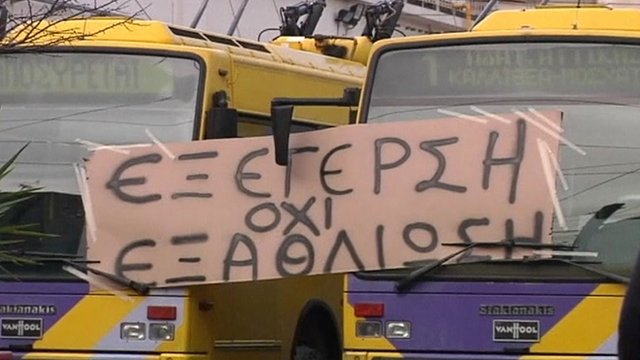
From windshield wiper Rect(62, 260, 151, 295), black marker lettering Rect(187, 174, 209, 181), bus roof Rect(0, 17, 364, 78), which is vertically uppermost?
bus roof Rect(0, 17, 364, 78)

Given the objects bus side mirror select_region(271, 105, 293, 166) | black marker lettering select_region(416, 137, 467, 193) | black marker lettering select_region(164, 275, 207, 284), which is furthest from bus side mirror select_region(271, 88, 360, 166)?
black marker lettering select_region(164, 275, 207, 284)

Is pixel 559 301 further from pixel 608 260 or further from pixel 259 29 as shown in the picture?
pixel 259 29

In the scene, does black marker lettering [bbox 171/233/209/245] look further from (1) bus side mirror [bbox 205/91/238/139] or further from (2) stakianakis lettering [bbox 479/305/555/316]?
(2) stakianakis lettering [bbox 479/305/555/316]

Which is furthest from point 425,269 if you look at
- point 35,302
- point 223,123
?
point 35,302

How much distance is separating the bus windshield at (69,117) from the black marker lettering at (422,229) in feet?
4.82

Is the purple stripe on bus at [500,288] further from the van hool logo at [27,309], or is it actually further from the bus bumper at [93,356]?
the van hool logo at [27,309]

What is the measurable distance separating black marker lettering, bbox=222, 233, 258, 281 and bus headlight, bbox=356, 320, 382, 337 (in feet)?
2.26

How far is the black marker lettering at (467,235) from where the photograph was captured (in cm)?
712

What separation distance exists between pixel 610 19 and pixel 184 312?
2.82 m


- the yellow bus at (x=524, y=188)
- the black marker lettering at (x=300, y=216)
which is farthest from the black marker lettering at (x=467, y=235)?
the black marker lettering at (x=300, y=216)

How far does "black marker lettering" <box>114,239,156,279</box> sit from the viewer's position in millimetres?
7730

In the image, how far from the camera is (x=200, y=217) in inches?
304

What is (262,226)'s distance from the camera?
7.64 meters

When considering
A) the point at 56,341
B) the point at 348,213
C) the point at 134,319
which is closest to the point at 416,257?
the point at 348,213
